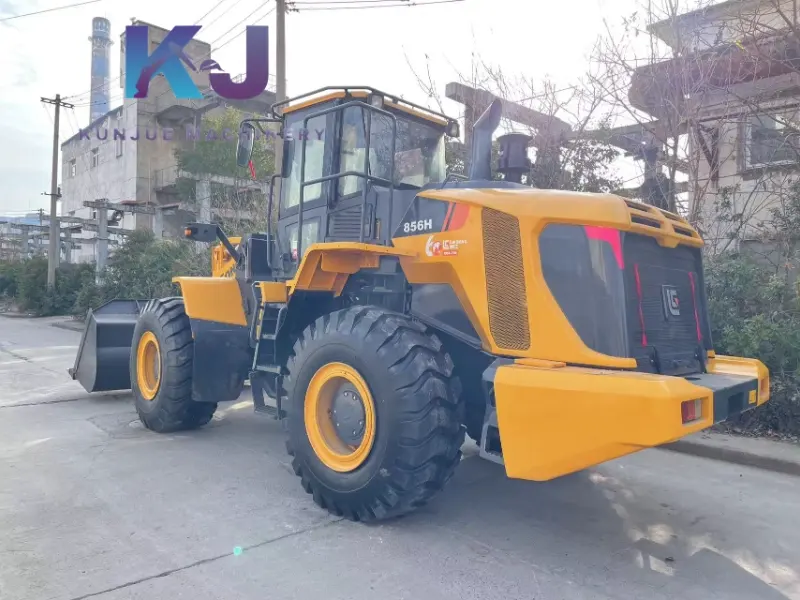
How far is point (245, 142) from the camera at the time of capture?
215 inches

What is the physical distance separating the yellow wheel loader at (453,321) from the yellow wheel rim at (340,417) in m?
0.01

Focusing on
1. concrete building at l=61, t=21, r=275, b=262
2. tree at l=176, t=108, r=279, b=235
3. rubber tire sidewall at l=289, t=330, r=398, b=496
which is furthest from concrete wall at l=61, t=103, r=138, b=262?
rubber tire sidewall at l=289, t=330, r=398, b=496

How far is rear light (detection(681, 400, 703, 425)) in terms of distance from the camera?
3.11 metres

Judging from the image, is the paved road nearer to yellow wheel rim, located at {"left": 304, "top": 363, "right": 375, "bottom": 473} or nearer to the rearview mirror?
yellow wheel rim, located at {"left": 304, "top": 363, "right": 375, "bottom": 473}

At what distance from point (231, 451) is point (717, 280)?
548 cm

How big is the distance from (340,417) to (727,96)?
7.18 metres

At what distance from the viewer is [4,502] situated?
4406mm

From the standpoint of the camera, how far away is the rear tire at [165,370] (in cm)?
615

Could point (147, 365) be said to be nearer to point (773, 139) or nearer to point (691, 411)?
point (691, 411)

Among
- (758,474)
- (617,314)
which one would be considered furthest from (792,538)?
(617,314)

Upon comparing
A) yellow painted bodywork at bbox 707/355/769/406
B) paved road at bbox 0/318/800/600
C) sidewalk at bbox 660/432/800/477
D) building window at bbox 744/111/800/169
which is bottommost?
paved road at bbox 0/318/800/600

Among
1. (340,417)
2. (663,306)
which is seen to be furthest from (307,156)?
(663,306)

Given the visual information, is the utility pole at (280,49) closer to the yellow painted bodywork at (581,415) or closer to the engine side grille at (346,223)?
the engine side grille at (346,223)

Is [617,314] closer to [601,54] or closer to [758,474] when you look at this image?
[758,474]
